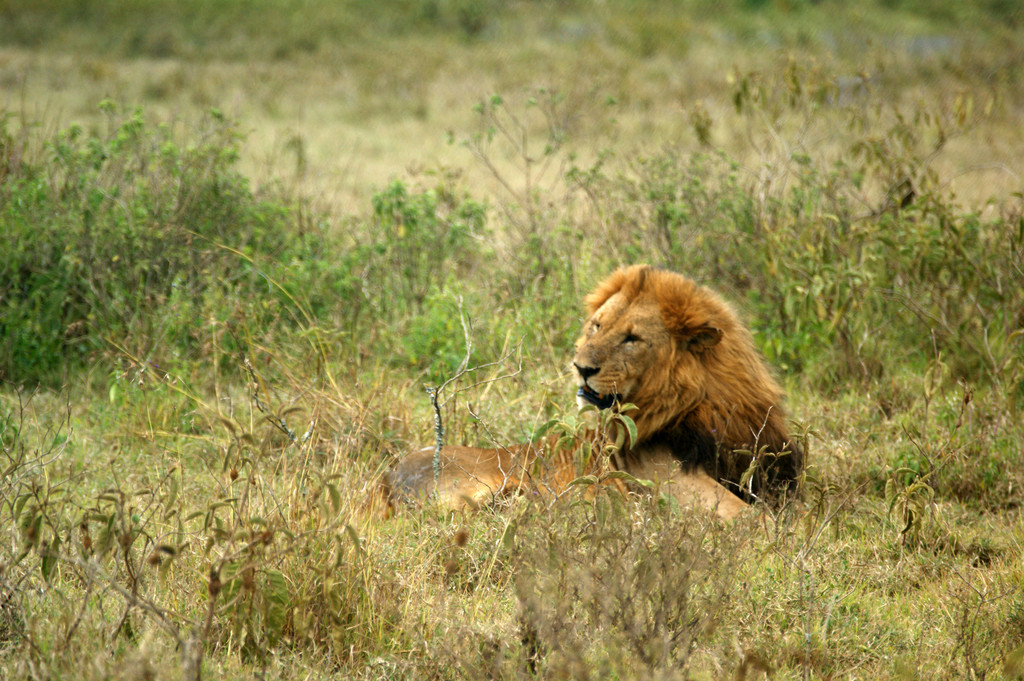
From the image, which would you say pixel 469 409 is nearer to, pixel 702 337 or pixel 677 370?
pixel 677 370

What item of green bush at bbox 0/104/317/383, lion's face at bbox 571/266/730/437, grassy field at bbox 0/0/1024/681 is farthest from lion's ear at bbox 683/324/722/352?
green bush at bbox 0/104/317/383

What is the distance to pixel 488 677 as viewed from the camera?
2.60 m

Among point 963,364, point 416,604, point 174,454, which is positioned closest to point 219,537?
point 416,604

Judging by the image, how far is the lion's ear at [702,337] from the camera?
12.5ft

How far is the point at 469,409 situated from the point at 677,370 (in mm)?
933

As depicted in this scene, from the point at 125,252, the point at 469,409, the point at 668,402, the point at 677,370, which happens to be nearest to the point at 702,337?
the point at 677,370

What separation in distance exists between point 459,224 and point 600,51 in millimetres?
18923

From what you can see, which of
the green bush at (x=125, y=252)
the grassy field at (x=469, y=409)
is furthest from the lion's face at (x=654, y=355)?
the green bush at (x=125, y=252)

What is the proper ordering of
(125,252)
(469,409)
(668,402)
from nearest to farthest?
(469,409)
(668,402)
(125,252)

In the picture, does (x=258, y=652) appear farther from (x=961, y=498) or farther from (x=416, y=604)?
(x=961, y=498)

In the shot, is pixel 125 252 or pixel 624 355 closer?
pixel 624 355

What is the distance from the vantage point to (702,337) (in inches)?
152

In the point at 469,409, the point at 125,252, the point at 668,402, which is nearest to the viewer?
the point at 469,409

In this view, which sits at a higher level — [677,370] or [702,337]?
[702,337]
